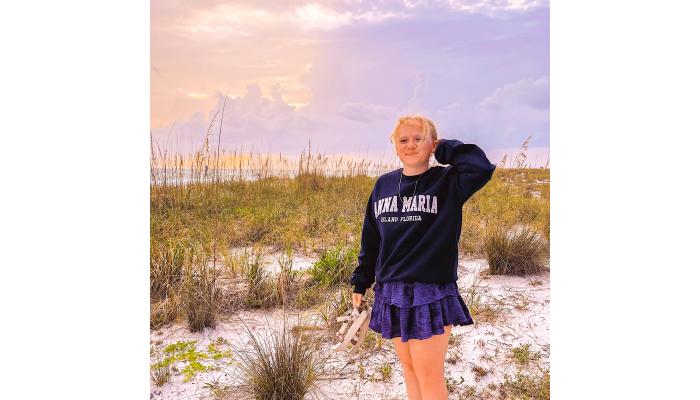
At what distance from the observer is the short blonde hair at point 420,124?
1.50m

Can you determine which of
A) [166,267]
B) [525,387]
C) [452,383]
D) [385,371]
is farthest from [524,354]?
[166,267]

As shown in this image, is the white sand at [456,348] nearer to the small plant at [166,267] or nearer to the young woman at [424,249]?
the small plant at [166,267]

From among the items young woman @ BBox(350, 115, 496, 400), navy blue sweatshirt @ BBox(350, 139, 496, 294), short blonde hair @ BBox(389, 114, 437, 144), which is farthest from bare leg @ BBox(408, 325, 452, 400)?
short blonde hair @ BBox(389, 114, 437, 144)

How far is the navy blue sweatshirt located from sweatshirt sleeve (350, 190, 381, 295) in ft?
0.35

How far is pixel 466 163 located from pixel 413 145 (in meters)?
0.19

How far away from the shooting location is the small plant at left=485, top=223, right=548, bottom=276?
310 centimetres

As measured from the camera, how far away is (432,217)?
1462mm

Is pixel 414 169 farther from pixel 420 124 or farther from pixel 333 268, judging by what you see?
pixel 333 268

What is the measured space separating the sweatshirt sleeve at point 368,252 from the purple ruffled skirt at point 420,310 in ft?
0.51

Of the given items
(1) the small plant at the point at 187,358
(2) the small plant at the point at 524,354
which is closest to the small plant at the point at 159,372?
(1) the small plant at the point at 187,358
